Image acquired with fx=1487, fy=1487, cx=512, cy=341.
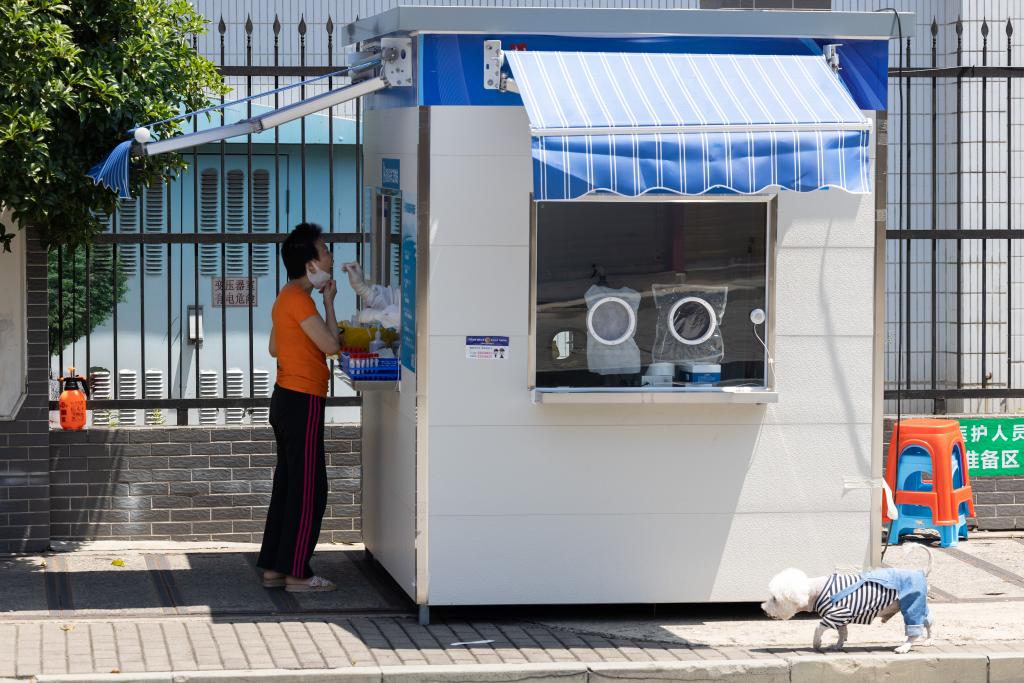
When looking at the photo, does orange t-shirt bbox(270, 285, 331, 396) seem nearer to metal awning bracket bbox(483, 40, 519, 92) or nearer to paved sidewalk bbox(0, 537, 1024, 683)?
paved sidewalk bbox(0, 537, 1024, 683)

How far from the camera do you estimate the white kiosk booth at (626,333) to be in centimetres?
721

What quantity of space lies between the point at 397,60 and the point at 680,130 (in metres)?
1.64

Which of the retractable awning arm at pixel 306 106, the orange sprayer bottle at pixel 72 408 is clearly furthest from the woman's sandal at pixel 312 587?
the retractable awning arm at pixel 306 106

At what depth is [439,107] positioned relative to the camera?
23.6 feet

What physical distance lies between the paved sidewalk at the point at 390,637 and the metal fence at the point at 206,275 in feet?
4.35

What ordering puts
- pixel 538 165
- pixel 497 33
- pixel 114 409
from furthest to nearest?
pixel 114 409 < pixel 497 33 < pixel 538 165

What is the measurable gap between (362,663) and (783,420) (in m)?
2.45

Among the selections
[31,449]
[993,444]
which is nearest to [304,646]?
[31,449]

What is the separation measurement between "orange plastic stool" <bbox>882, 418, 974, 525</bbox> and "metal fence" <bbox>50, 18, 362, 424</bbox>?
3.50 meters

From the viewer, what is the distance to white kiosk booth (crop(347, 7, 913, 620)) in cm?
721

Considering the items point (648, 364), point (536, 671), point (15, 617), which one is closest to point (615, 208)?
point (648, 364)

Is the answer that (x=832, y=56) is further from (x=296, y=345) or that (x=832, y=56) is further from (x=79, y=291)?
(x=79, y=291)

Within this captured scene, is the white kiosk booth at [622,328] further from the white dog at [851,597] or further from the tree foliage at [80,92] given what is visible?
the white dog at [851,597]

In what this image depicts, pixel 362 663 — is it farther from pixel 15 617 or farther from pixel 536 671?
pixel 15 617
